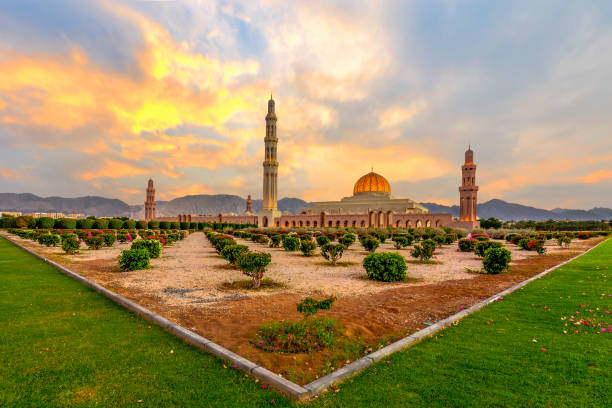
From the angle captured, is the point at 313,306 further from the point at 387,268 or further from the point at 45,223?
the point at 45,223

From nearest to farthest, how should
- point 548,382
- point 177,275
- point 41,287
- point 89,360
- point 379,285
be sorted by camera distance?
point 548,382, point 89,360, point 41,287, point 379,285, point 177,275

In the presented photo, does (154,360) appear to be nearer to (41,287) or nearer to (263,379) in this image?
(263,379)

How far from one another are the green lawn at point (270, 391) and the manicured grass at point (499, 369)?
0.01 meters

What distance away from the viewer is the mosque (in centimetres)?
7444

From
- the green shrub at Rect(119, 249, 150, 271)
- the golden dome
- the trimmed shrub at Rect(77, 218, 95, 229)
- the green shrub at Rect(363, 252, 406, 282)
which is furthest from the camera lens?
the golden dome

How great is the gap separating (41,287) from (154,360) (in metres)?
7.00

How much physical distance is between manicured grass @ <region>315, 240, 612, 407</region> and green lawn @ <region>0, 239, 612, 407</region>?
0.01 metres

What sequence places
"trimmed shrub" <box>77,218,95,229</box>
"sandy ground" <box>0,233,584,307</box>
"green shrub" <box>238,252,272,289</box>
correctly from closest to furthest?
"sandy ground" <box>0,233,584,307</box>, "green shrub" <box>238,252,272,289</box>, "trimmed shrub" <box>77,218,95,229</box>

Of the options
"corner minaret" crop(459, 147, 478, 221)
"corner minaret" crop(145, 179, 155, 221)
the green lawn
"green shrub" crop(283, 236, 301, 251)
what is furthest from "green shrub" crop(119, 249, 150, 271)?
"corner minaret" crop(145, 179, 155, 221)

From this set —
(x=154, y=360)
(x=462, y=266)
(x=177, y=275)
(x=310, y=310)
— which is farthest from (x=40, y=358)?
(x=462, y=266)

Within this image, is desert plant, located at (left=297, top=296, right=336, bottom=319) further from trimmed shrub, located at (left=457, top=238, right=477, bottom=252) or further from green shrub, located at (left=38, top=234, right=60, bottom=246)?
green shrub, located at (left=38, top=234, right=60, bottom=246)

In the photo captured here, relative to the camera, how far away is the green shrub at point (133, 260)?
42.0 feet

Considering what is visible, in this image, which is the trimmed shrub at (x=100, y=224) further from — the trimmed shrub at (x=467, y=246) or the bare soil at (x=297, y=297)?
the trimmed shrub at (x=467, y=246)

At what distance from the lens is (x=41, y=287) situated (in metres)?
9.04
